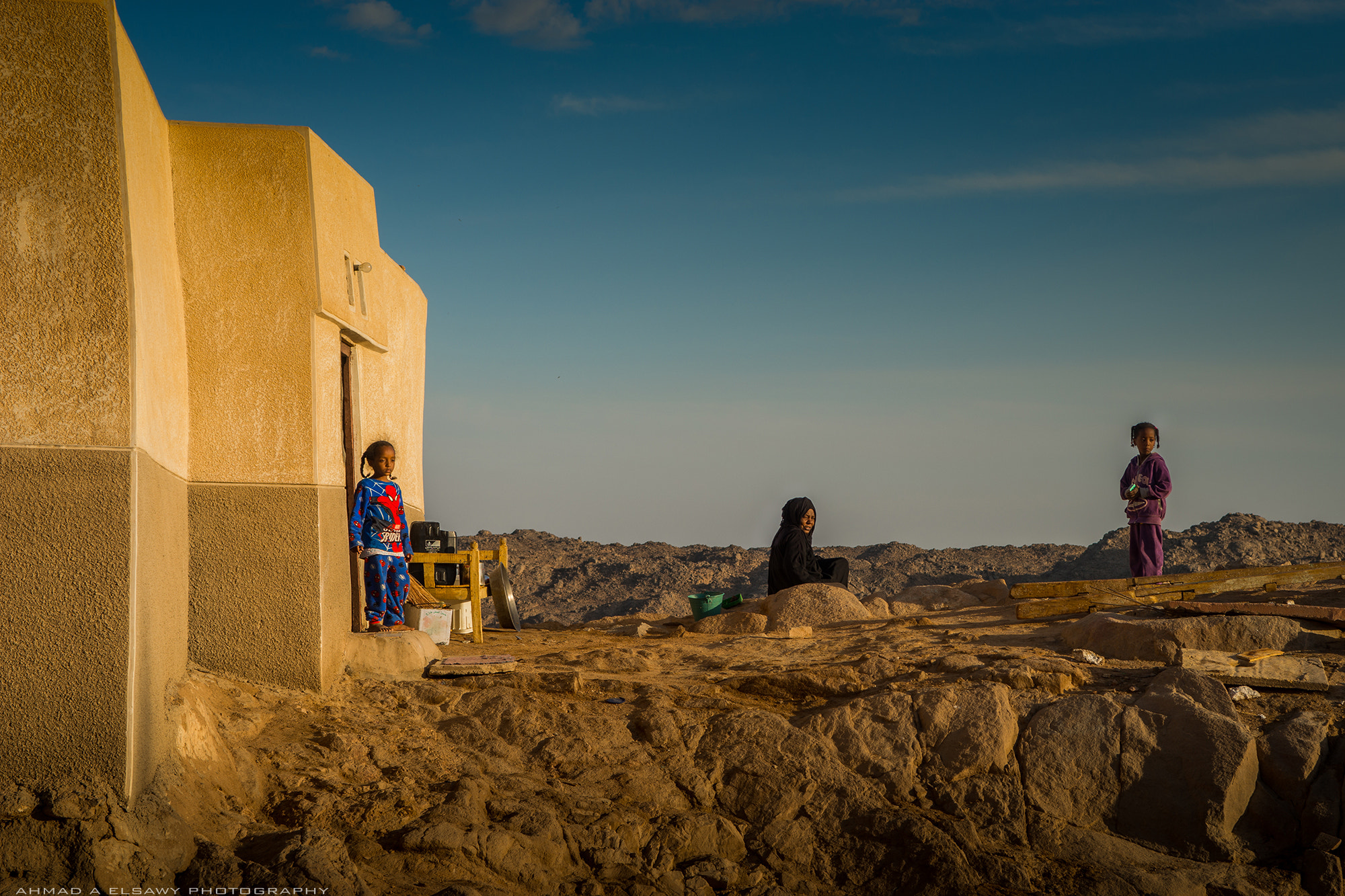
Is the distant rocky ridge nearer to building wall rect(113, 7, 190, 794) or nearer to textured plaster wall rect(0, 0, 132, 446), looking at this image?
building wall rect(113, 7, 190, 794)

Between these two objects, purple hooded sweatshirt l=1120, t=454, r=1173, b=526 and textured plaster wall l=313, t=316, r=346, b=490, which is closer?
textured plaster wall l=313, t=316, r=346, b=490

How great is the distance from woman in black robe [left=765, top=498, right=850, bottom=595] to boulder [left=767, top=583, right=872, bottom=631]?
952 millimetres

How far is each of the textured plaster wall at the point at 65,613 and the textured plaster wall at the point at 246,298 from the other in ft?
4.66

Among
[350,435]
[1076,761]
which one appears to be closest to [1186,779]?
[1076,761]

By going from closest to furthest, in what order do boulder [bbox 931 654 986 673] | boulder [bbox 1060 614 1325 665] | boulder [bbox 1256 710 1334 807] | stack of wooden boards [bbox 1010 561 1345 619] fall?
boulder [bbox 1256 710 1334 807] < boulder [bbox 931 654 986 673] < boulder [bbox 1060 614 1325 665] < stack of wooden boards [bbox 1010 561 1345 619]

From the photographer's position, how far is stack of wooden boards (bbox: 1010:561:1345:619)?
26.9 ft

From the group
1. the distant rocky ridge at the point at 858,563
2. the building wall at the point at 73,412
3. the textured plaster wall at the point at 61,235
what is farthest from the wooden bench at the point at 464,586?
the distant rocky ridge at the point at 858,563

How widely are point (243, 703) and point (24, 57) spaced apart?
11.0ft

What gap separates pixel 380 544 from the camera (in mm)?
6766

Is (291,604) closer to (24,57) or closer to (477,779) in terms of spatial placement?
(477,779)

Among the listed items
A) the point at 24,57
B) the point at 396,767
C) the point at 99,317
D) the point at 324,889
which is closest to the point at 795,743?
the point at 396,767

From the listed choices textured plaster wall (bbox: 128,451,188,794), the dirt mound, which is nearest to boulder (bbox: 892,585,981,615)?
the dirt mound

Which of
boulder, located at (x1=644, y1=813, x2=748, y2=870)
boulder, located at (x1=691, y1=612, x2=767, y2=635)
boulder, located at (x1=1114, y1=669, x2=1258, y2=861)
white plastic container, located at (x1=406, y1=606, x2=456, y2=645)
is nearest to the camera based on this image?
boulder, located at (x1=644, y1=813, x2=748, y2=870)

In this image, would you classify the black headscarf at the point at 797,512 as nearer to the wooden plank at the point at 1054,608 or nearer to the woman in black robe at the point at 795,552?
the woman in black robe at the point at 795,552
